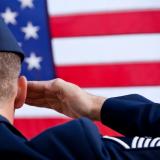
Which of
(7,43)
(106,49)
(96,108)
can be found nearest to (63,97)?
(96,108)

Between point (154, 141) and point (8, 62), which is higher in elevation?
point (8, 62)

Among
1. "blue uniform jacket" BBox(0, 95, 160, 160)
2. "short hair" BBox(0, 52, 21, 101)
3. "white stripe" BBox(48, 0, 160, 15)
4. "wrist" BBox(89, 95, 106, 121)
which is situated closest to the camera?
"blue uniform jacket" BBox(0, 95, 160, 160)

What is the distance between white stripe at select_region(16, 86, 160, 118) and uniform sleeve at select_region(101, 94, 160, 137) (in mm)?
867

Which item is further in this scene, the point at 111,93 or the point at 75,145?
the point at 111,93

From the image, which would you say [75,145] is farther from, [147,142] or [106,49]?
[106,49]

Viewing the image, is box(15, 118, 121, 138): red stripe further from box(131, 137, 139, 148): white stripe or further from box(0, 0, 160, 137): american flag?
box(131, 137, 139, 148): white stripe

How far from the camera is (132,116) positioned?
84 centimetres

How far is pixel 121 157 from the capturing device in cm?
72

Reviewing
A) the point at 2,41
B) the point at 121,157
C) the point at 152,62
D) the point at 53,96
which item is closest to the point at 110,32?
the point at 152,62

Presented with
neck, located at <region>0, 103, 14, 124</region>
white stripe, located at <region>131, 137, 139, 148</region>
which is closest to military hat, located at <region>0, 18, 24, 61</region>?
neck, located at <region>0, 103, 14, 124</region>

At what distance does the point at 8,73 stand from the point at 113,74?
1.00 meters

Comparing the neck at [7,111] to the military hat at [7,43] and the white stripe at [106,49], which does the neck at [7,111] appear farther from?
the white stripe at [106,49]

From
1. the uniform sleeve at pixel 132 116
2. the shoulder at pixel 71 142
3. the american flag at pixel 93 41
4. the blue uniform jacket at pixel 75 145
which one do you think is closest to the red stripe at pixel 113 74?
the american flag at pixel 93 41

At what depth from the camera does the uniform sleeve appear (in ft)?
2.65
